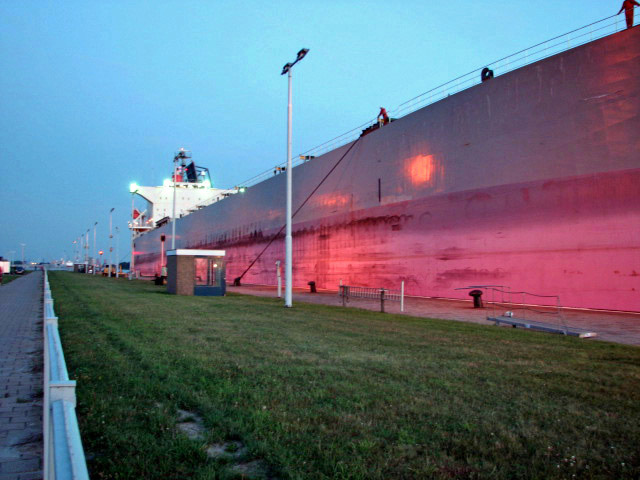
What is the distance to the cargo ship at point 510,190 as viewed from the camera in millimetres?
12516

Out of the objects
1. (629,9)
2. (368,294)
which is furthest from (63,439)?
(629,9)

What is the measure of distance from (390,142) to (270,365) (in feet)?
53.6

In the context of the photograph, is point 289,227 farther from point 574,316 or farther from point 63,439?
point 63,439

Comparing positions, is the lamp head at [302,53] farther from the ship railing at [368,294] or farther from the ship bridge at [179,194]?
the ship bridge at [179,194]

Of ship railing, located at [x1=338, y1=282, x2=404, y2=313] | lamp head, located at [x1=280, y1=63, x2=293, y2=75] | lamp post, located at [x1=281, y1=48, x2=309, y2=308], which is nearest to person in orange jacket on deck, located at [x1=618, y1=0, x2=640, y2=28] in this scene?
lamp post, located at [x1=281, y1=48, x2=309, y2=308]

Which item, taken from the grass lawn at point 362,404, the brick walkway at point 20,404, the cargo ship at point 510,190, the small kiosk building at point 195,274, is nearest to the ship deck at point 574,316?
the cargo ship at point 510,190

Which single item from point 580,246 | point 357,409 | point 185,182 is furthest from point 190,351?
point 185,182

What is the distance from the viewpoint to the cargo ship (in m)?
12.5

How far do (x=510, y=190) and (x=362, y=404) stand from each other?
12.5 meters

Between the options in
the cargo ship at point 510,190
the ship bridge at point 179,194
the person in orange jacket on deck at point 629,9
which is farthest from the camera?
the ship bridge at point 179,194

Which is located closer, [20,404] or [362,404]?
[362,404]

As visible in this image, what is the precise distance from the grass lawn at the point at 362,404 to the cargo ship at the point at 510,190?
5.85 metres

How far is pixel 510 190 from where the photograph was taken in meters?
15.0

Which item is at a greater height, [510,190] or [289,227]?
[510,190]
